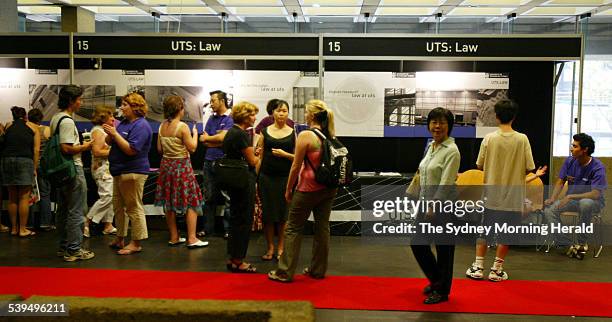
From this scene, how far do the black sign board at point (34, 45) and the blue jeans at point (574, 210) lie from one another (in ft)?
18.5

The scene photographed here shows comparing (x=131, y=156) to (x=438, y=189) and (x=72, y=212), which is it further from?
(x=438, y=189)

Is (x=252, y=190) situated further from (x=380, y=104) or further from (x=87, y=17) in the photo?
(x=87, y=17)

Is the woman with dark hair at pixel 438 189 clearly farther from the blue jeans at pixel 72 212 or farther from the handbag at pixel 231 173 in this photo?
the blue jeans at pixel 72 212

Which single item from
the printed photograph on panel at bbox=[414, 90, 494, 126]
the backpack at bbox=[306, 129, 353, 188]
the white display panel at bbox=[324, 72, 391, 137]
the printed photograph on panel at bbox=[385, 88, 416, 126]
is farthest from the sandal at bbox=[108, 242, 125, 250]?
the printed photograph on panel at bbox=[414, 90, 494, 126]

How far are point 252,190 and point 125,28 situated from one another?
276 inches

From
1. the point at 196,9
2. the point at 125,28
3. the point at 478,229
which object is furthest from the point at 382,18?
the point at 478,229

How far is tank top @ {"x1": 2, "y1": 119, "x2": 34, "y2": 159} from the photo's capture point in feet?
19.5

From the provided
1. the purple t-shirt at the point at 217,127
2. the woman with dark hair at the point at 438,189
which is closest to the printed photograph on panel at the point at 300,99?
the purple t-shirt at the point at 217,127

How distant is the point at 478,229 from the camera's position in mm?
4602

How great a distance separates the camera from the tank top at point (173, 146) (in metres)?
5.27

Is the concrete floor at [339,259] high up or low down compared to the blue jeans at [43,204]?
down

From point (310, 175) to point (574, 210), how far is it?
3.11 metres

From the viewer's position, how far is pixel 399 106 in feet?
21.6

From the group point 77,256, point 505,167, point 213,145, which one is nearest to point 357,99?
point 213,145
